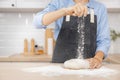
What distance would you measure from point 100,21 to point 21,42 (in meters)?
1.42

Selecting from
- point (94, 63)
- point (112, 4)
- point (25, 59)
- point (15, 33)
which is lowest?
point (25, 59)

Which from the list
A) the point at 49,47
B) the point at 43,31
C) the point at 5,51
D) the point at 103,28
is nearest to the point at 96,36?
the point at 103,28

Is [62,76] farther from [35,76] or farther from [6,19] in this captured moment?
[6,19]

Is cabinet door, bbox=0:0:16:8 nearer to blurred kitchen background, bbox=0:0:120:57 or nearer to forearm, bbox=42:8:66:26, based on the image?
blurred kitchen background, bbox=0:0:120:57

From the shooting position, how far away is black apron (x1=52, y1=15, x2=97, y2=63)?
162 centimetres

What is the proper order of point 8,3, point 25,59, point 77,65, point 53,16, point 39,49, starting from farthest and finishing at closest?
point 39,49 → point 8,3 → point 25,59 → point 53,16 → point 77,65

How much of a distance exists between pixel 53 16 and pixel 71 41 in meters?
0.29

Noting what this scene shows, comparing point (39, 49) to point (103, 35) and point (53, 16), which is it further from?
point (53, 16)

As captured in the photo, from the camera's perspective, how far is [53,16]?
1400 mm

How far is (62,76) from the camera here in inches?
40.6

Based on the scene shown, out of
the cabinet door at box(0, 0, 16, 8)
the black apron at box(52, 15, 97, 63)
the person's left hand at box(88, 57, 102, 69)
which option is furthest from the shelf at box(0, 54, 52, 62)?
the person's left hand at box(88, 57, 102, 69)

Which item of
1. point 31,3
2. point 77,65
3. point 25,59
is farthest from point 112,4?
point 77,65

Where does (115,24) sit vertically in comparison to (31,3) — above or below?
below

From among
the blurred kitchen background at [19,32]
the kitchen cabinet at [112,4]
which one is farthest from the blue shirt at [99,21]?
the blurred kitchen background at [19,32]
